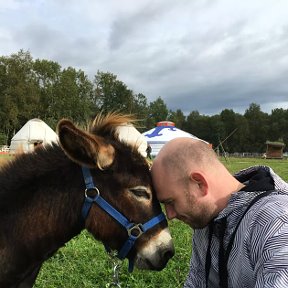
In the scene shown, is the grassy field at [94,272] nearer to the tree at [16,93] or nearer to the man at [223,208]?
the man at [223,208]

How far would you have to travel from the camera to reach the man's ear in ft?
9.18

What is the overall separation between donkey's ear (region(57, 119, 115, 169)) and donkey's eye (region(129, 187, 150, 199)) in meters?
0.28

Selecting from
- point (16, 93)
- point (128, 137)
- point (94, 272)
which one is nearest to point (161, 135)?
point (94, 272)

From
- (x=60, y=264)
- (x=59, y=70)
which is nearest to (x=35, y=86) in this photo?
(x=59, y=70)

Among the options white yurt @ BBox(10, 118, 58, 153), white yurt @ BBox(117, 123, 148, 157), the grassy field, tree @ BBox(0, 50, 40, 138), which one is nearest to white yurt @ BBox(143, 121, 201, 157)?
white yurt @ BBox(10, 118, 58, 153)

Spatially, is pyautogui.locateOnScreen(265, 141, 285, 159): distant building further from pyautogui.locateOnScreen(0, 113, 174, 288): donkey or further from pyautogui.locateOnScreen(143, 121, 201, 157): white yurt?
pyautogui.locateOnScreen(0, 113, 174, 288): donkey

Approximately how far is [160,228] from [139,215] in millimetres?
199

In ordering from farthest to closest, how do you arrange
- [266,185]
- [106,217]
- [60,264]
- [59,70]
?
[59,70] < [60,264] < [106,217] < [266,185]

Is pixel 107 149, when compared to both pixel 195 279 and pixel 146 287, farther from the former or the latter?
pixel 146 287

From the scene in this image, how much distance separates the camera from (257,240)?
2418 mm

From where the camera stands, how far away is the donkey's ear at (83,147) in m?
3.08

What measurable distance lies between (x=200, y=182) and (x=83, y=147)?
928 millimetres

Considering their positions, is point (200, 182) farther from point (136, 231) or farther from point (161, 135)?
point (161, 135)

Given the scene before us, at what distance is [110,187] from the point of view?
334 cm
